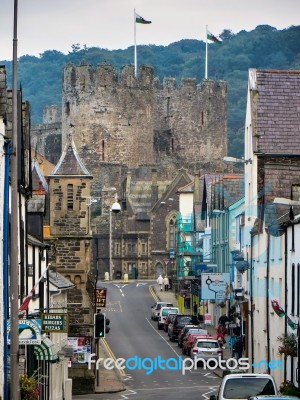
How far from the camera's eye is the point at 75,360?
5538 centimetres

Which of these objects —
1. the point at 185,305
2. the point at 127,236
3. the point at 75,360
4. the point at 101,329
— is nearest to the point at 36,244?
the point at 101,329

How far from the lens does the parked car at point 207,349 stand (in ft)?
199

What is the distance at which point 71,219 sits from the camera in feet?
198

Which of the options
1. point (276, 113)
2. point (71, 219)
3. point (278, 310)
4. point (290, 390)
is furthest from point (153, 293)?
point (290, 390)

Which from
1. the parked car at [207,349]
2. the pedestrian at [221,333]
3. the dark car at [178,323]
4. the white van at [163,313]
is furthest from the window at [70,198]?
the white van at [163,313]

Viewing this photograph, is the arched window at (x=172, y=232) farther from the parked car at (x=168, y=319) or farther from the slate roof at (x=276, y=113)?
the slate roof at (x=276, y=113)

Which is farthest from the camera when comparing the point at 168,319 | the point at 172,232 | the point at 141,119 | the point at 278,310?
the point at 141,119

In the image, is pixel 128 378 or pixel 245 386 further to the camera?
pixel 128 378

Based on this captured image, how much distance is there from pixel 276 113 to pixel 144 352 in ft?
58.2

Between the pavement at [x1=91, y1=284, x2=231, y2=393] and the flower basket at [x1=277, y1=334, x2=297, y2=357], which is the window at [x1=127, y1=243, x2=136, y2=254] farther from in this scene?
the flower basket at [x1=277, y1=334, x2=297, y2=357]

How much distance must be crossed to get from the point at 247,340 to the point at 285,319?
1320cm

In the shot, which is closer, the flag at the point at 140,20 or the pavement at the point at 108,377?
the pavement at the point at 108,377

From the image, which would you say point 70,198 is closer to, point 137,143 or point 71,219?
point 71,219

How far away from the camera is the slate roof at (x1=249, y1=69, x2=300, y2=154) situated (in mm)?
54562
